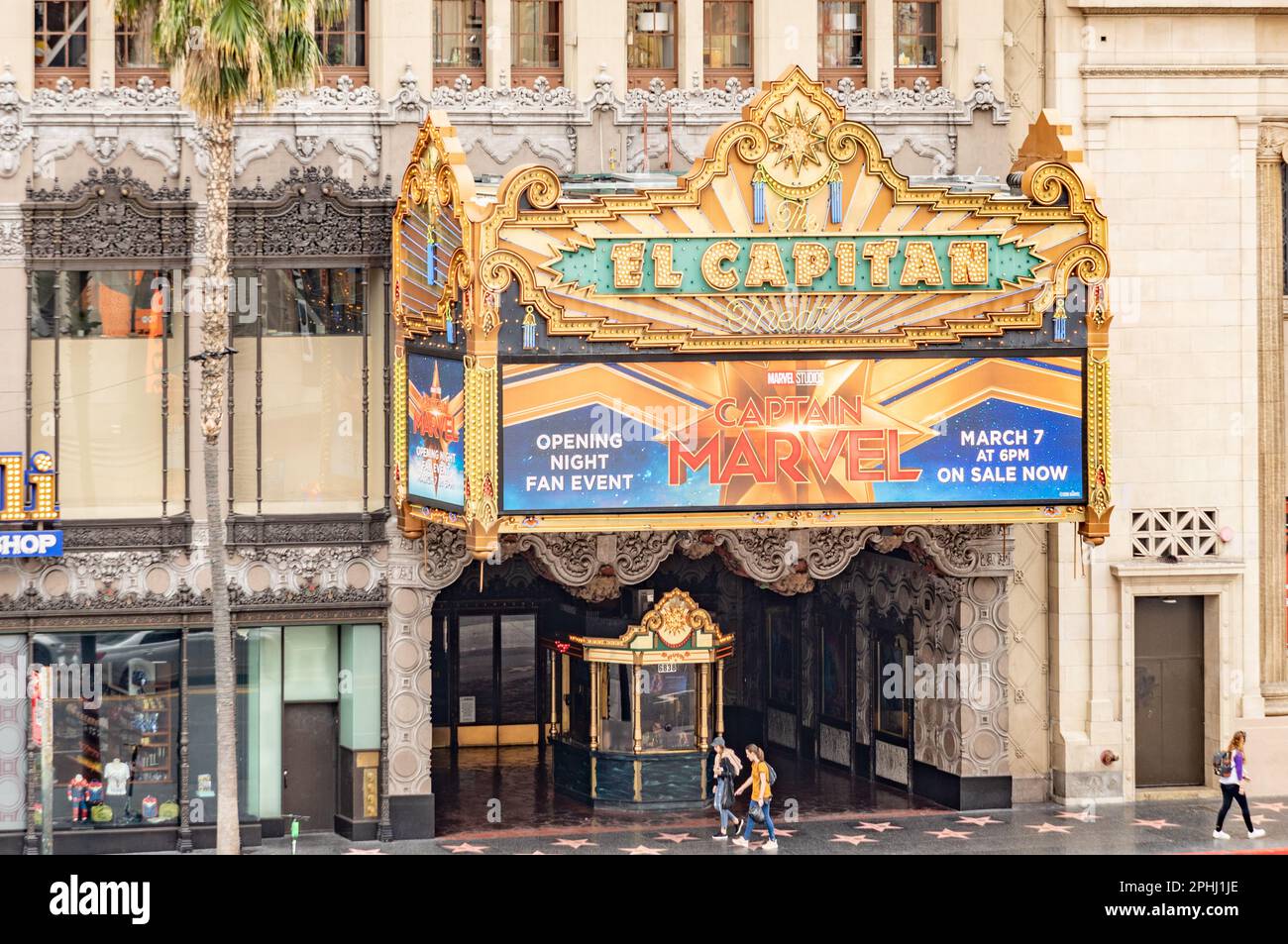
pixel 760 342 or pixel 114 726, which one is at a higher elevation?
pixel 760 342

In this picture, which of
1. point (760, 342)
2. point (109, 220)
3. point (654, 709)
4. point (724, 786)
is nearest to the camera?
point (760, 342)

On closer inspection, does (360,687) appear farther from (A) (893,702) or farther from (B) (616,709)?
(A) (893,702)

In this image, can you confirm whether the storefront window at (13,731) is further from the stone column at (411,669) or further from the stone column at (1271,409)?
the stone column at (1271,409)

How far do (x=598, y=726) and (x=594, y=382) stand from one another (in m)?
8.26

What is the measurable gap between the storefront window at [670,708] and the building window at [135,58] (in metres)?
14.1

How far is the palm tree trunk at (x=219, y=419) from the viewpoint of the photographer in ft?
111

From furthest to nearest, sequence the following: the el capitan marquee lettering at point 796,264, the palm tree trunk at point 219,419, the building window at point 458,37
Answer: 1. the building window at point 458,37
2. the el capitan marquee lettering at point 796,264
3. the palm tree trunk at point 219,419

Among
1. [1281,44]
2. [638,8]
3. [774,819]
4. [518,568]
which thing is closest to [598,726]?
[774,819]

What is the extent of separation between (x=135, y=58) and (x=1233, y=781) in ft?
74.5

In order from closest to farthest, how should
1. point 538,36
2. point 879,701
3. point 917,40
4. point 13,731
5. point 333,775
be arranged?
point 13,731
point 333,775
point 538,36
point 917,40
point 879,701

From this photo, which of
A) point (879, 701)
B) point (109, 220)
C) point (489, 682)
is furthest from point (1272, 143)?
point (109, 220)

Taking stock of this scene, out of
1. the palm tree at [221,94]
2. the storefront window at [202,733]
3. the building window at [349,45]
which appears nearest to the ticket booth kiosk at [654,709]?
the storefront window at [202,733]

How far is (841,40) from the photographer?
130 feet

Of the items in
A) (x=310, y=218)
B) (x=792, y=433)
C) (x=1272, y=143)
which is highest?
(x=1272, y=143)
